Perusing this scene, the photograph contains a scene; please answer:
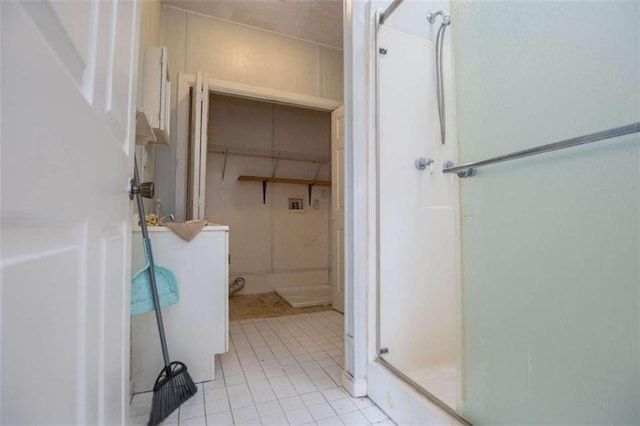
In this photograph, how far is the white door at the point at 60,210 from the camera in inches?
11.4

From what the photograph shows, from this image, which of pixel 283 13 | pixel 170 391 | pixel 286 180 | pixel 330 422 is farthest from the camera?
pixel 286 180

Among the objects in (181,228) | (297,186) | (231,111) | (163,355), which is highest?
(231,111)

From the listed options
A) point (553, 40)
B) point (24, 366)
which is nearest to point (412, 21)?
point (553, 40)

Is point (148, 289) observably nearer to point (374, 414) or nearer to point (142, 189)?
point (142, 189)

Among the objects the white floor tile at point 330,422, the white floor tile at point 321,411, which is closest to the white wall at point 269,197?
the white floor tile at point 321,411

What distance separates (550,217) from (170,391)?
5.28 feet

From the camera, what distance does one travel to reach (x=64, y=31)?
398 millimetres

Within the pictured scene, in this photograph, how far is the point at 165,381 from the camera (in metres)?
1.38

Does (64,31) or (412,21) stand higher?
(412,21)

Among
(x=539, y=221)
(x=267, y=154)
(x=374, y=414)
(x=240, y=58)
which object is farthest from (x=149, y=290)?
(x=267, y=154)

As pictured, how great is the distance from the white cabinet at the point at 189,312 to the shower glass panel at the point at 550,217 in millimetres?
1175

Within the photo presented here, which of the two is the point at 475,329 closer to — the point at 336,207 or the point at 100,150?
the point at 100,150

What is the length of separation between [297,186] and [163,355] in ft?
9.15

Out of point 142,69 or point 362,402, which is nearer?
point 362,402
